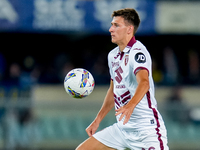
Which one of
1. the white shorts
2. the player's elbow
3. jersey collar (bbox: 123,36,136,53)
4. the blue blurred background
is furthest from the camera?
the blue blurred background

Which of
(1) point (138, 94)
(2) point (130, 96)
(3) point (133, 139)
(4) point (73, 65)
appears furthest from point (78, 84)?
(4) point (73, 65)

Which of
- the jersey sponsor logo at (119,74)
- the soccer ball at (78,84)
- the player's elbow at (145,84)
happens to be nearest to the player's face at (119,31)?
the jersey sponsor logo at (119,74)

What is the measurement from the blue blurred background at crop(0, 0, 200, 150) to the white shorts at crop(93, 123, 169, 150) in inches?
155

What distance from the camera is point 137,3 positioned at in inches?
511

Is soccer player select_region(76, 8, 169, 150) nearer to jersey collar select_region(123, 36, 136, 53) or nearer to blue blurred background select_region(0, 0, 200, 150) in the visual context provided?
jersey collar select_region(123, 36, 136, 53)

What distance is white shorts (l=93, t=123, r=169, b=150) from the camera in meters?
4.87

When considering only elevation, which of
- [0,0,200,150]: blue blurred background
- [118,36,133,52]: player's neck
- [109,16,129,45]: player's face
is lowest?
[0,0,200,150]: blue blurred background

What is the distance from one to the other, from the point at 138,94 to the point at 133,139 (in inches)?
35.5

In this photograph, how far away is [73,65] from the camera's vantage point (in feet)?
46.2

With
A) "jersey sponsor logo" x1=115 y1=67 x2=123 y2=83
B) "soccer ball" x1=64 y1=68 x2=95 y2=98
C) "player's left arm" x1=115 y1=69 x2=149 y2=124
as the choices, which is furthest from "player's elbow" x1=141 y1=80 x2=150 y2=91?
"soccer ball" x1=64 y1=68 x2=95 y2=98

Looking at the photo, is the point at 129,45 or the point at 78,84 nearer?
the point at 129,45

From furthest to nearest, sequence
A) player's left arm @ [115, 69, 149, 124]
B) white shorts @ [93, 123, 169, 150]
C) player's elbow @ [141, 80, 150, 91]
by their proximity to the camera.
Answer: white shorts @ [93, 123, 169, 150], player's elbow @ [141, 80, 150, 91], player's left arm @ [115, 69, 149, 124]

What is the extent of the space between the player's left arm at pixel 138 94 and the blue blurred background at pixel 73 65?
4860mm

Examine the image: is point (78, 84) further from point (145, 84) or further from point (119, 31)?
point (145, 84)
